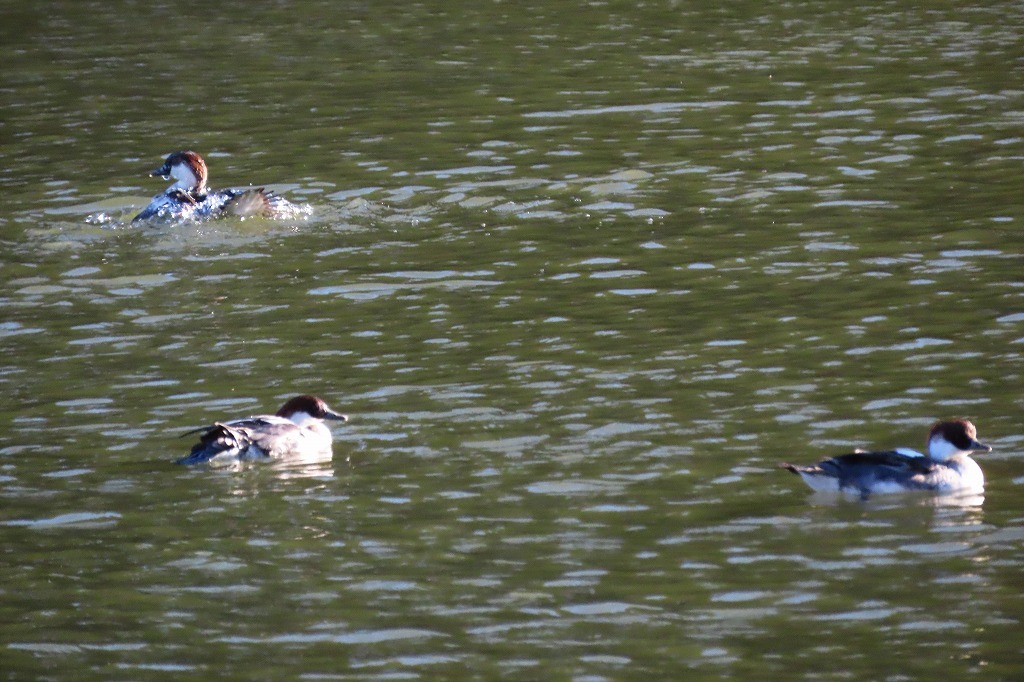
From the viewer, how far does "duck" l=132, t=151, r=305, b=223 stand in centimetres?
1962

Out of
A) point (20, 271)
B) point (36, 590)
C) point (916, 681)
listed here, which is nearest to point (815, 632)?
point (916, 681)

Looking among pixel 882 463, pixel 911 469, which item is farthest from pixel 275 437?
pixel 911 469

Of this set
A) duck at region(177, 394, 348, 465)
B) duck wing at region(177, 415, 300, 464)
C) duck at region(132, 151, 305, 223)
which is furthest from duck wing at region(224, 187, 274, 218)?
duck wing at region(177, 415, 300, 464)

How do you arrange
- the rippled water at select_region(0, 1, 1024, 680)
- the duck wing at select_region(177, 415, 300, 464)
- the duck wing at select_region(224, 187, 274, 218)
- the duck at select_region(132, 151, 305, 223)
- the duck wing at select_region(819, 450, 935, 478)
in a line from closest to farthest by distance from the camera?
the rippled water at select_region(0, 1, 1024, 680)
the duck wing at select_region(819, 450, 935, 478)
the duck wing at select_region(177, 415, 300, 464)
the duck wing at select_region(224, 187, 274, 218)
the duck at select_region(132, 151, 305, 223)

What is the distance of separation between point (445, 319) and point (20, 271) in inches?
193

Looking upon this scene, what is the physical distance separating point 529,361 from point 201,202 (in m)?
6.68

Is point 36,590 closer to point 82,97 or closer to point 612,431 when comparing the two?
point 612,431

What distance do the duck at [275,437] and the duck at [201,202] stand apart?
6.94 meters

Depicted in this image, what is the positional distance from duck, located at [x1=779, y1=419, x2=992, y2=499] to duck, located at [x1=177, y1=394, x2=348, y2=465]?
3310 mm

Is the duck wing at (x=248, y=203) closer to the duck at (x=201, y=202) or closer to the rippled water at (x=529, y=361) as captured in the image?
the duck at (x=201, y=202)

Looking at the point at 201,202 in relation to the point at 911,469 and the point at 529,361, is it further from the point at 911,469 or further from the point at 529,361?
the point at 911,469

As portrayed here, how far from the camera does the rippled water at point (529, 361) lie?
970 cm

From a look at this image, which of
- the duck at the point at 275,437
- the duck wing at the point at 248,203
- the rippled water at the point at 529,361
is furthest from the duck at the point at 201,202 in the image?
the duck at the point at 275,437

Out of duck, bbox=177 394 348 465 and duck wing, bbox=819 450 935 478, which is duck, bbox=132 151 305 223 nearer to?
duck, bbox=177 394 348 465
